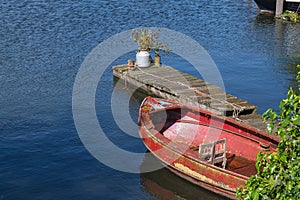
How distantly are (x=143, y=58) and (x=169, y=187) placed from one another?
13510mm

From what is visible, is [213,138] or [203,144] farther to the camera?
[213,138]

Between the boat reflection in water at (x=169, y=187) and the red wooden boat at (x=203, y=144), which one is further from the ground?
the red wooden boat at (x=203, y=144)

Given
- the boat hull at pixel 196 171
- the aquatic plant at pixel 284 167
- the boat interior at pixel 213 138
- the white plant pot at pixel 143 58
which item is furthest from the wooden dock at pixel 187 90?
the aquatic plant at pixel 284 167

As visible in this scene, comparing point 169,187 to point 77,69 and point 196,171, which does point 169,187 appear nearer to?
point 196,171

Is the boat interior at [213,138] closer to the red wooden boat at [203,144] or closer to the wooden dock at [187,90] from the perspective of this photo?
the red wooden boat at [203,144]

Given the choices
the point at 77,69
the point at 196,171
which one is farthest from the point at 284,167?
the point at 77,69

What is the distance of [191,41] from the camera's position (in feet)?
137

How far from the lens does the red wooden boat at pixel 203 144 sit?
62.3ft


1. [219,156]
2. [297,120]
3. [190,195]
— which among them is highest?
[297,120]

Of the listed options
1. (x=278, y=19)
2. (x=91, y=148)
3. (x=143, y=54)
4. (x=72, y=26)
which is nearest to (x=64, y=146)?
(x=91, y=148)

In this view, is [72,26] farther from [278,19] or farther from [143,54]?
[278,19]

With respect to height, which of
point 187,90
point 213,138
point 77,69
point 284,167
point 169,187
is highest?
point 284,167

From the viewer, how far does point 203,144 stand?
1914 centimetres

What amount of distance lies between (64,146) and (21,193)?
4.28 m
